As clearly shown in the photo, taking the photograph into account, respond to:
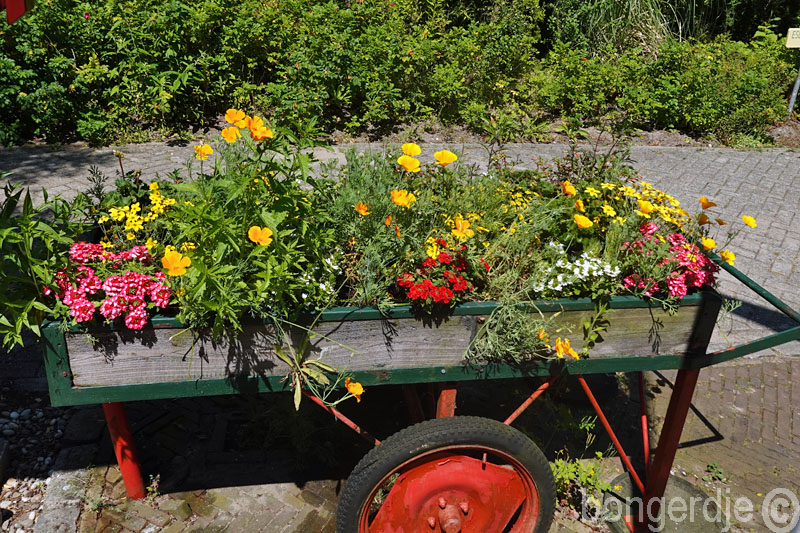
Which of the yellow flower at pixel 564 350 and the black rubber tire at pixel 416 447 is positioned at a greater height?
the yellow flower at pixel 564 350

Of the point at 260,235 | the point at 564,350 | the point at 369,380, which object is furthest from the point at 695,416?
the point at 260,235

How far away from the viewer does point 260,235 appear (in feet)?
5.91

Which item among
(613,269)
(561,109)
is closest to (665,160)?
(561,109)

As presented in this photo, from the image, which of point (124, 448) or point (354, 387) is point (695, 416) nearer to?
point (354, 387)

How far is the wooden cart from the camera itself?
1.95m

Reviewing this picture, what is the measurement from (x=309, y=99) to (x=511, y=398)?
4261mm

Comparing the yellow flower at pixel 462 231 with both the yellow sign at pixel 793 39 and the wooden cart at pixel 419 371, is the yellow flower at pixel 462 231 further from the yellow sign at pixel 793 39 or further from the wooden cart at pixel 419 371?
the yellow sign at pixel 793 39

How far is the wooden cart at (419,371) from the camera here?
1946mm

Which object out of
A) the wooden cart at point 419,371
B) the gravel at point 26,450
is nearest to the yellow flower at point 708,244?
the wooden cart at point 419,371

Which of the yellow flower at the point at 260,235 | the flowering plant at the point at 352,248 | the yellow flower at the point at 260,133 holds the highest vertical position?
the yellow flower at the point at 260,133

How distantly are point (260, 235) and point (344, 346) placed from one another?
0.45 metres

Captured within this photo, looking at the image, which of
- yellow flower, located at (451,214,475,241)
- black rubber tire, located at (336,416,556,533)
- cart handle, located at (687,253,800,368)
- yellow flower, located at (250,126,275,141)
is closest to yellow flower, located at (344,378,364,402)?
black rubber tire, located at (336,416,556,533)

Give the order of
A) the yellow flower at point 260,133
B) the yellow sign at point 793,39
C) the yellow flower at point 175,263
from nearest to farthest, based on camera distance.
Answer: the yellow flower at point 175,263, the yellow flower at point 260,133, the yellow sign at point 793,39

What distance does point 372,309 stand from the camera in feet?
6.52
